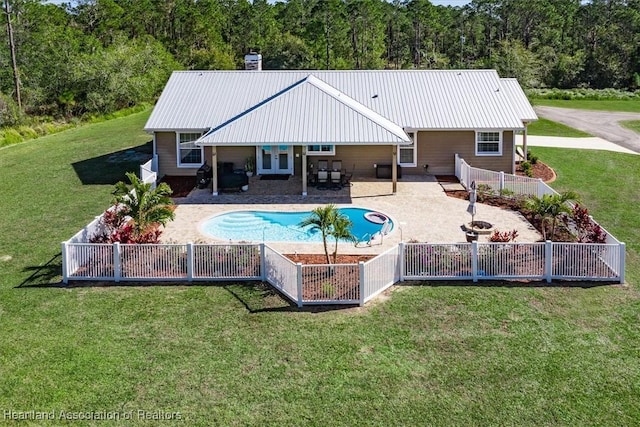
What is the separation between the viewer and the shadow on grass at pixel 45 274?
14548mm

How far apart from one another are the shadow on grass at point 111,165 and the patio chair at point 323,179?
8.60 meters

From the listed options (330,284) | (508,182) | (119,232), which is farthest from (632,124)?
(119,232)

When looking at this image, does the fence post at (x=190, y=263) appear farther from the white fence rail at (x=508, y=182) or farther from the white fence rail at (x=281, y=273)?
the white fence rail at (x=508, y=182)

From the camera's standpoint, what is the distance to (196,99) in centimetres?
2727

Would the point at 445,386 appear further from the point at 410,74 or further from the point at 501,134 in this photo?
the point at 410,74

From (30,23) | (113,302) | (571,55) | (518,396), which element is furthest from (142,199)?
(571,55)

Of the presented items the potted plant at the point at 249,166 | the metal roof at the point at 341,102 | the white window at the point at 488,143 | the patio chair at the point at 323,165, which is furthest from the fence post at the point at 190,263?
the white window at the point at 488,143

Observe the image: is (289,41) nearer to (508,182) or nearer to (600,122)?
(600,122)

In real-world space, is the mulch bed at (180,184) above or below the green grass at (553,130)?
below

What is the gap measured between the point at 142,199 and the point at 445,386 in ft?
32.2

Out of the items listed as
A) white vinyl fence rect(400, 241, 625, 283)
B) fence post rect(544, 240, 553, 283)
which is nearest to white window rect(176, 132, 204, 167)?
white vinyl fence rect(400, 241, 625, 283)

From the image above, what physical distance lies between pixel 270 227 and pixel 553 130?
92.5 ft

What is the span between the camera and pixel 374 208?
21.2 meters

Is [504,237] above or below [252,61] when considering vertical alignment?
below
